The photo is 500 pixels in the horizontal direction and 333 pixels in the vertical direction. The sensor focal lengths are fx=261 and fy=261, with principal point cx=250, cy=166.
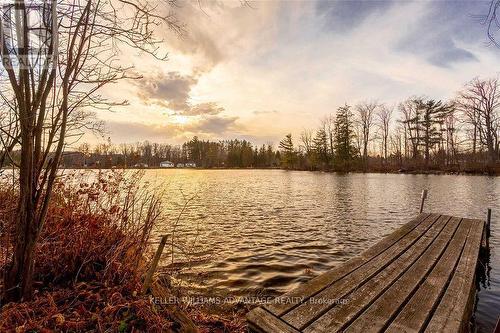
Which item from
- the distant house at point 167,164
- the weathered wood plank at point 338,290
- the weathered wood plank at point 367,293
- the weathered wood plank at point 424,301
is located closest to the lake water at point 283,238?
the weathered wood plank at point 424,301

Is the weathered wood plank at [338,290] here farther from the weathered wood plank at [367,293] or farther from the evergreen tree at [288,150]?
the evergreen tree at [288,150]

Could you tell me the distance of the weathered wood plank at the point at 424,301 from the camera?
276 cm

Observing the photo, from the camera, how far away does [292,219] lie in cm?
1165

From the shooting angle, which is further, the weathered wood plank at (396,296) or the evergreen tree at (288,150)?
the evergreen tree at (288,150)

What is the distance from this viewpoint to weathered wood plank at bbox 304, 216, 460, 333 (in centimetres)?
273

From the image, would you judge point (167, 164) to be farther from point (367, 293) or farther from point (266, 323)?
point (266, 323)

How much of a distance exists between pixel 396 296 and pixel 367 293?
36 centimetres

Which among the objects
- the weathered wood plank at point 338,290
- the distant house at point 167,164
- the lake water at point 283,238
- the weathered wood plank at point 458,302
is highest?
the distant house at point 167,164

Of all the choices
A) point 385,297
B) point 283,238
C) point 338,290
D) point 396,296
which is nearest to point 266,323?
point 338,290

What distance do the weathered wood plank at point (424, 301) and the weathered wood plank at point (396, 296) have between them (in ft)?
0.22

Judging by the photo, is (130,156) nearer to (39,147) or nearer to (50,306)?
(39,147)

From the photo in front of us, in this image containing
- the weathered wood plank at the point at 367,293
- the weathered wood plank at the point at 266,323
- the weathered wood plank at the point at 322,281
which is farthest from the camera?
the weathered wood plank at the point at 322,281

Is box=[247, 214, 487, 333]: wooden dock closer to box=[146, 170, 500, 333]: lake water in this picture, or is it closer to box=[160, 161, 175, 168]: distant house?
box=[146, 170, 500, 333]: lake water

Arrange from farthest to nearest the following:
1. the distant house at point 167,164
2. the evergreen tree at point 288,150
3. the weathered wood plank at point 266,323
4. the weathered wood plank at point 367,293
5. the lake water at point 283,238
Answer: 1. the distant house at point 167,164
2. the evergreen tree at point 288,150
3. the lake water at point 283,238
4. the weathered wood plank at point 367,293
5. the weathered wood plank at point 266,323
